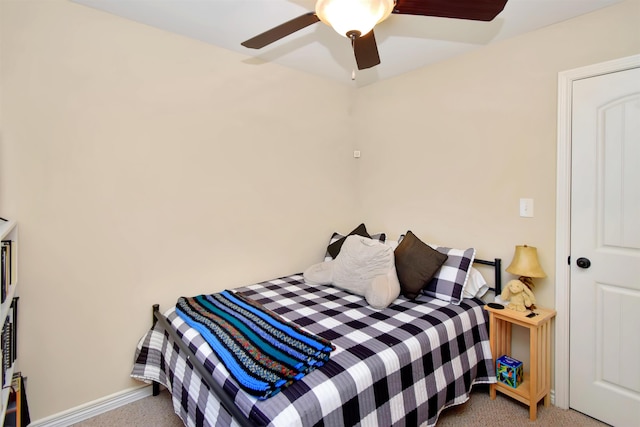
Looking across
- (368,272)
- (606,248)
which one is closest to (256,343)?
(368,272)

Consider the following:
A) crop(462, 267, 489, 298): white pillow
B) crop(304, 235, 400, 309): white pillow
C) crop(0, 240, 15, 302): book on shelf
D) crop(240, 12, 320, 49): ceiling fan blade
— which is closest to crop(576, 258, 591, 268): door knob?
crop(462, 267, 489, 298): white pillow

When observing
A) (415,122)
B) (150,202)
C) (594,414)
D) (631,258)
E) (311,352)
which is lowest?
(594,414)

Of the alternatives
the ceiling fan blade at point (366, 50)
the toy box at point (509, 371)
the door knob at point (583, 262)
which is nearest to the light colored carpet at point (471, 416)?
the toy box at point (509, 371)

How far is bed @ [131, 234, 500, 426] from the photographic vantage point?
1344 mm

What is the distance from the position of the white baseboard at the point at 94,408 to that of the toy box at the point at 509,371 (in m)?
2.39

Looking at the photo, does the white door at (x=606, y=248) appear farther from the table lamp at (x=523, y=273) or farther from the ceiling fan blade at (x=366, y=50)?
the ceiling fan blade at (x=366, y=50)

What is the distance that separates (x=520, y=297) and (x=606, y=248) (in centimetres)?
56

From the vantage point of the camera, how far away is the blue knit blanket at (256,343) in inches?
53.7

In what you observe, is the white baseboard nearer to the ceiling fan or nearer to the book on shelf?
the book on shelf

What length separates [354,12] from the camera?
131 cm

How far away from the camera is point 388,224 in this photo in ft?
10.3

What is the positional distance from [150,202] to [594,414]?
314cm

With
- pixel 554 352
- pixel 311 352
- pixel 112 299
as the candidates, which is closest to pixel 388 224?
pixel 554 352

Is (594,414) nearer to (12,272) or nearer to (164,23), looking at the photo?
(12,272)
